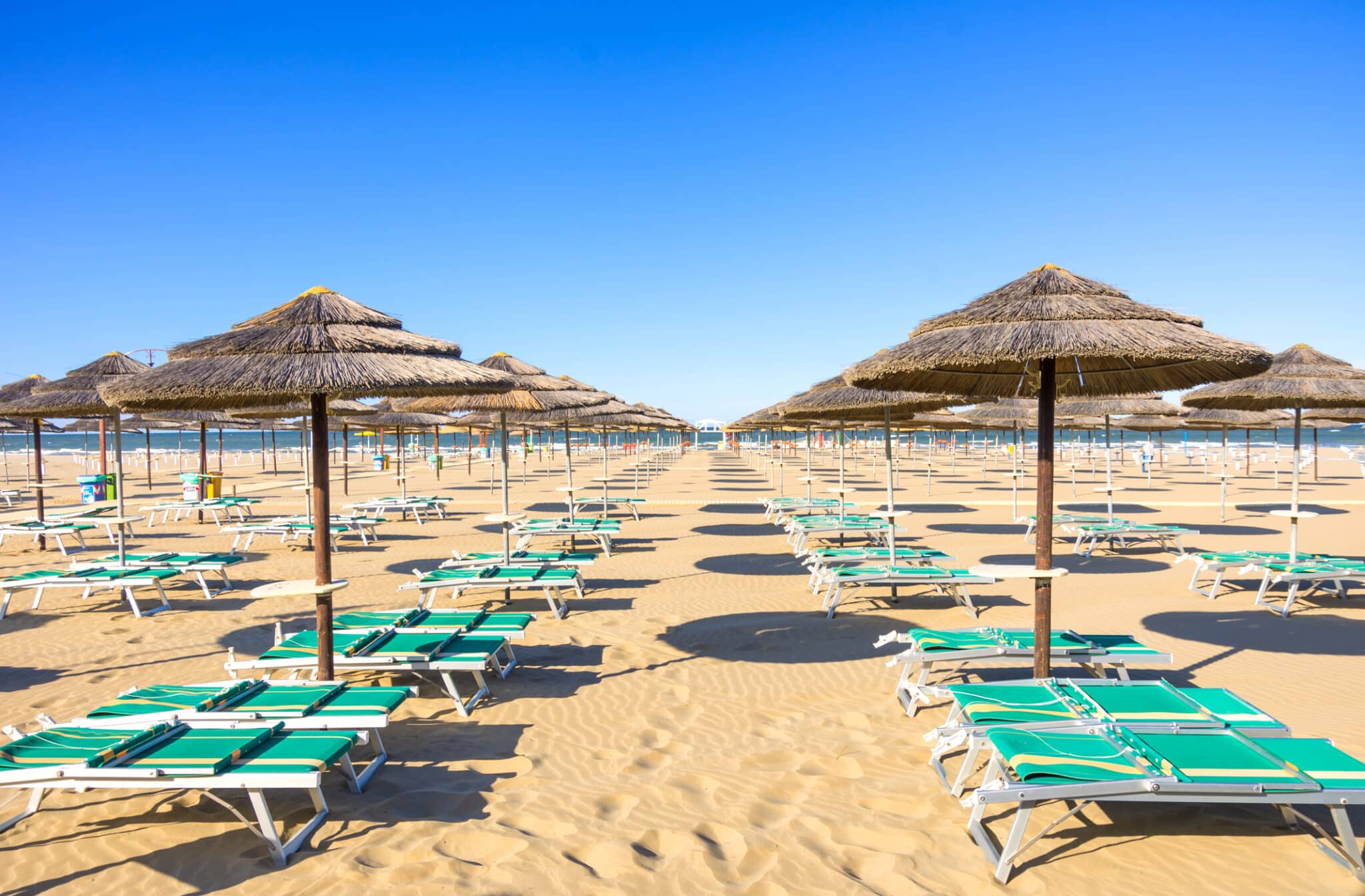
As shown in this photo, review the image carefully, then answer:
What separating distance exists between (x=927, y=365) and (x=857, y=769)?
2405mm

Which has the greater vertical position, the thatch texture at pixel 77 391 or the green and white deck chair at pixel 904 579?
the thatch texture at pixel 77 391

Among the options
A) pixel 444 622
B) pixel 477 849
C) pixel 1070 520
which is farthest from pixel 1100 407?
pixel 477 849

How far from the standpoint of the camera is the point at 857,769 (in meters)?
4.21

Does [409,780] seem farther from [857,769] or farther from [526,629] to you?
[526,629]

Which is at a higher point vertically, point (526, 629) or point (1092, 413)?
point (1092, 413)

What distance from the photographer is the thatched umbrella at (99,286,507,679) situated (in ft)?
15.0

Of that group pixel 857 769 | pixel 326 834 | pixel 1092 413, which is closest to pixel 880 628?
pixel 857 769

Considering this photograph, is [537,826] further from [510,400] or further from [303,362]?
[510,400]

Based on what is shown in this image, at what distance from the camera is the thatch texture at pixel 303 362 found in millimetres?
4566

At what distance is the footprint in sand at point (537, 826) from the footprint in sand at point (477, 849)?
0.10 meters

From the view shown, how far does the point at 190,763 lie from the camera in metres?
3.41

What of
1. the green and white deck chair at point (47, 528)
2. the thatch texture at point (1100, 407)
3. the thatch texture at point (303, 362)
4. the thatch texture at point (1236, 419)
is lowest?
the green and white deck chair at point (47, 528)

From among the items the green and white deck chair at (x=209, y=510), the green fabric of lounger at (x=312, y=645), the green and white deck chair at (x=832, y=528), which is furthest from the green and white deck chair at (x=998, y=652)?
the green and white deck chair at (x=209, y=510)

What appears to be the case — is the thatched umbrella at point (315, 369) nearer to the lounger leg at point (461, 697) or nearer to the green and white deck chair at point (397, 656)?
the green and white deck chair at point (397, 656)
